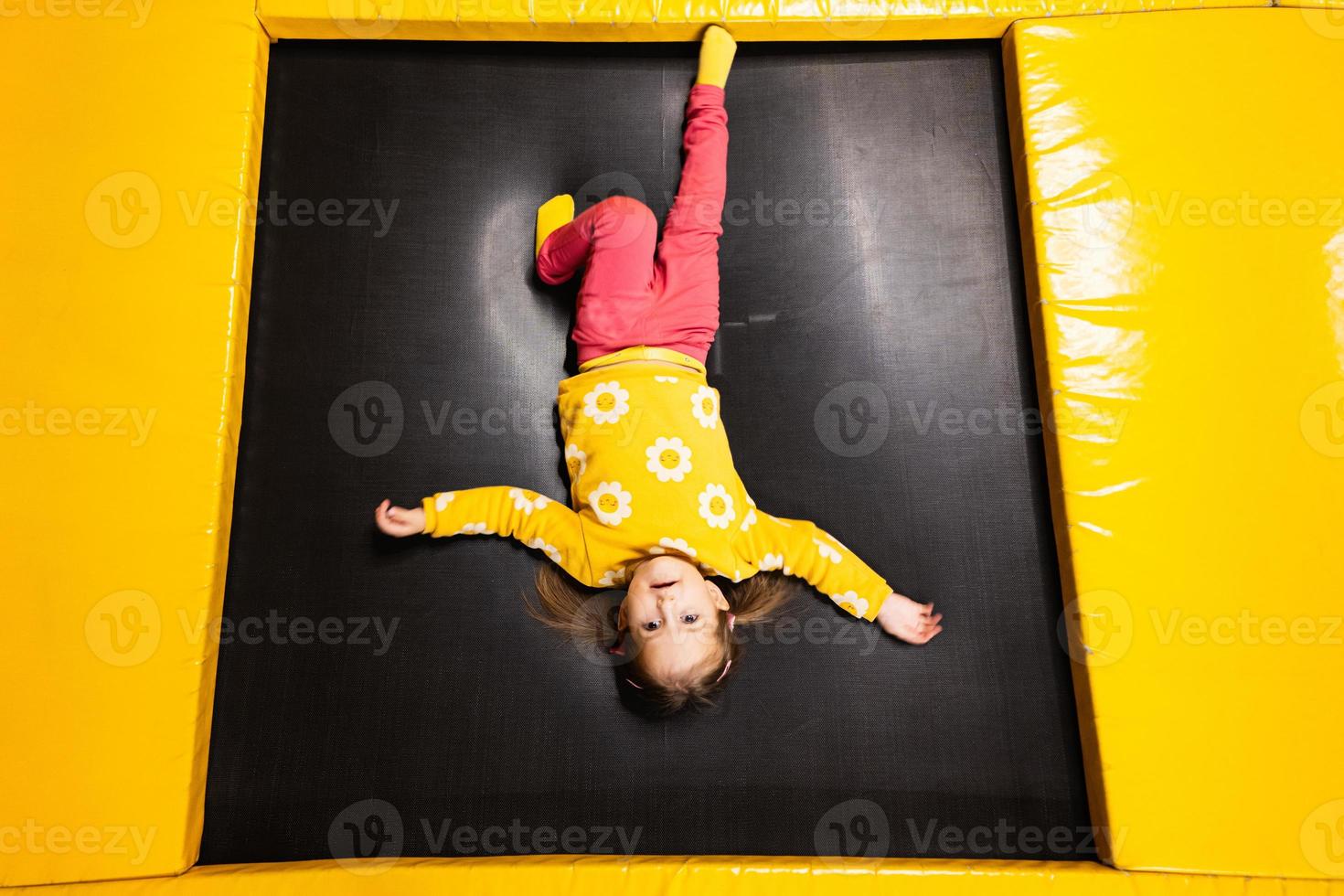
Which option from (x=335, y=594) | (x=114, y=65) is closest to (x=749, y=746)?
(x=335, y=594)

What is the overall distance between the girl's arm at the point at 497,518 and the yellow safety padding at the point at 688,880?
1.61 feet

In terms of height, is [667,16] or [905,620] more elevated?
[667,16]

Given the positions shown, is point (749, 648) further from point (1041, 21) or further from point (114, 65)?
point (114, 65)

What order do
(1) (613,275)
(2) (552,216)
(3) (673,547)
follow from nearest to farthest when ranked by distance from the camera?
1. (3) (673,547)
2. (1) (613,275)
3. (2) (552,216)

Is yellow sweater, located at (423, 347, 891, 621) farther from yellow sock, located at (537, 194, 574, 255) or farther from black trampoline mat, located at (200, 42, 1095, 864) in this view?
yellow sock, located at (537, 194, 574, 255)

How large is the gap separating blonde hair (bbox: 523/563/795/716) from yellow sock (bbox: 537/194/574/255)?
0.65 metres

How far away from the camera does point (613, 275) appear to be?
1521mm

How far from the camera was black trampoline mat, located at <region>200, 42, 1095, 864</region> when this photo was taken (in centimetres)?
141

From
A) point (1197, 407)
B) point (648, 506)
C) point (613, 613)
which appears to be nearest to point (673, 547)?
point (648, 506)

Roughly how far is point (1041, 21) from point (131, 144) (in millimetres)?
1848

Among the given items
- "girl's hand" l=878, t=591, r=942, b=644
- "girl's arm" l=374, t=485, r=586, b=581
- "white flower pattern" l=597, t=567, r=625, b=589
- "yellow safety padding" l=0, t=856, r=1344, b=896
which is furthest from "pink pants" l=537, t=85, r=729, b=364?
"yellow safety padding" l=0, t=856, r=1344, b=896

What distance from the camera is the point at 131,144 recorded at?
1.60 metres

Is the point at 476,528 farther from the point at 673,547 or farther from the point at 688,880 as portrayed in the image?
the point at 688,880

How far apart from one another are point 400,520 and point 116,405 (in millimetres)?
559
